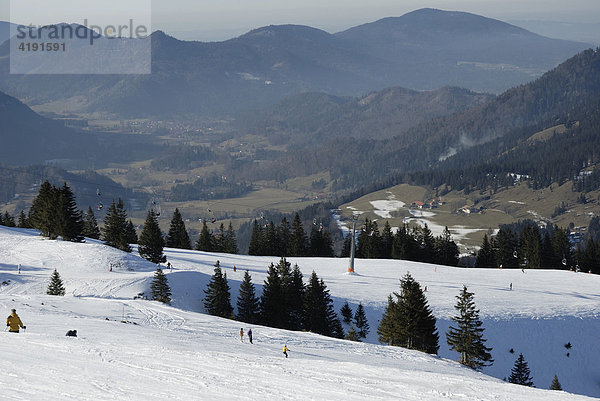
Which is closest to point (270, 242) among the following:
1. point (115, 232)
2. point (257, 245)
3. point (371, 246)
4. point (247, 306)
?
point (257, 245)

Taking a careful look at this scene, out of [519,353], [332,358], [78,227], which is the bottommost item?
[519,353]

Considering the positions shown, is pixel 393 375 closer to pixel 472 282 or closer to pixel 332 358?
pixel 332 358

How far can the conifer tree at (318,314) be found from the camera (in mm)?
59156

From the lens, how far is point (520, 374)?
53.9 metres

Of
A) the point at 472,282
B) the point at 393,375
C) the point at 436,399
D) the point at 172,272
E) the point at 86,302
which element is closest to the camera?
the point at 436,399

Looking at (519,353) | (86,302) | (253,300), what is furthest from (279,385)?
(519,353)

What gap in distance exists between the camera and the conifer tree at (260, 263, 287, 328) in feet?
197

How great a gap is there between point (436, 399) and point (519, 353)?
36.9m

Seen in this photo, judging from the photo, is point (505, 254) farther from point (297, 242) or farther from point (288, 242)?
point (288, 242)

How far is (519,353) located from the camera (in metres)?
59.4

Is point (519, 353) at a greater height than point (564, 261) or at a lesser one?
lesser

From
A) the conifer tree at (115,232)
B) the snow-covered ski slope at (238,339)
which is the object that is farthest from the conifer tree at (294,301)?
the conifer tree at (115,232)

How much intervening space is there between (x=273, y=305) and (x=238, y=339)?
20.0m

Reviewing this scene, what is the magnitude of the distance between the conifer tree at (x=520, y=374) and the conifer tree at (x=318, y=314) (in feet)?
48.9
